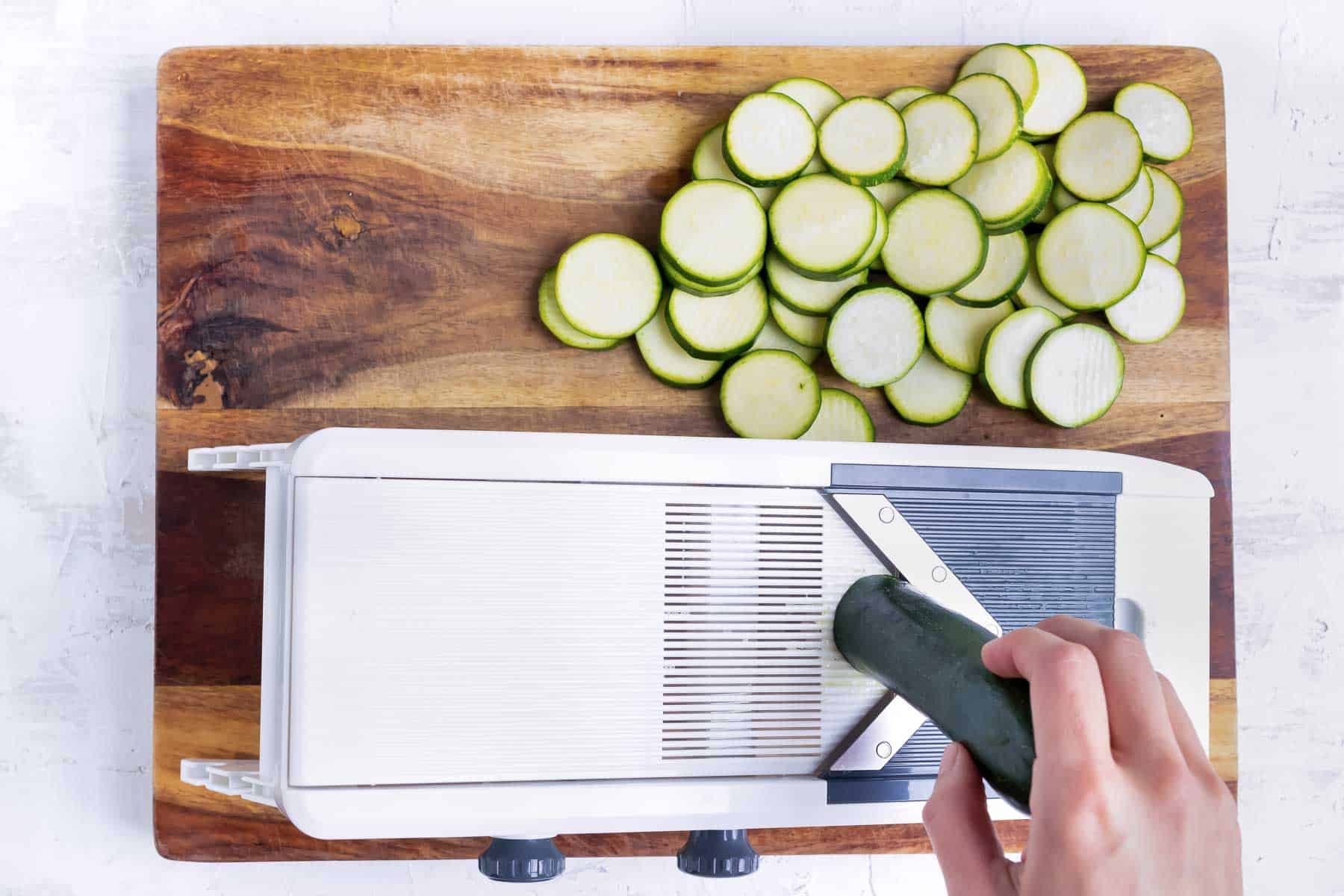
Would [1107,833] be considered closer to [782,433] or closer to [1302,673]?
[782,433]

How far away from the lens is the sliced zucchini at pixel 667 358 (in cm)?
121

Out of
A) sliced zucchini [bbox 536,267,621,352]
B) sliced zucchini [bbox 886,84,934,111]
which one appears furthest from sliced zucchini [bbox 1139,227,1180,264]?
sliced zucchini [bbox 536,267,621,352]

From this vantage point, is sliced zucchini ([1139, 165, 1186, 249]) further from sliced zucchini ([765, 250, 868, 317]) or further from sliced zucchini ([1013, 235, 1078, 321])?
sliced zucchini ([765, 250, 868, 317])

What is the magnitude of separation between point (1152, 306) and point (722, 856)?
0.84 metres

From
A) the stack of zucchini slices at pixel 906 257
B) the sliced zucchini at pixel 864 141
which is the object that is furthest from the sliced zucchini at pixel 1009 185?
the sliced zucchini at pixel 864 141

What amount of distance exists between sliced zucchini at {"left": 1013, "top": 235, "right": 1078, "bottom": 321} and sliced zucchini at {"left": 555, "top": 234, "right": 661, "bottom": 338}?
1.19 feet

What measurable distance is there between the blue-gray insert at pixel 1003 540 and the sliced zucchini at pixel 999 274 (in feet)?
0.87

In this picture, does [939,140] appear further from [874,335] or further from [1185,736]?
[1185,736]

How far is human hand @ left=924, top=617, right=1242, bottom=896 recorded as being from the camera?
53cm

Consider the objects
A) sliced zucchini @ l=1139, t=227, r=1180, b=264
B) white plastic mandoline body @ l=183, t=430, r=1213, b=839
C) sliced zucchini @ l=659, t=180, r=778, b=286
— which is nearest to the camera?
white plastic mandoline body @ l=183, t=430, r=1213, b=839

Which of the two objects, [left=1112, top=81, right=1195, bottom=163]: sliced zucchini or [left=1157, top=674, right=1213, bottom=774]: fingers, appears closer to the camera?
[left=1157, top=674, right=1213, bottom=774]: fingers

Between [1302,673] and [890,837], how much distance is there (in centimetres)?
61

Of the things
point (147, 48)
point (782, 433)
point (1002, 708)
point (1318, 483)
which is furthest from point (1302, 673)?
point (147, 48)

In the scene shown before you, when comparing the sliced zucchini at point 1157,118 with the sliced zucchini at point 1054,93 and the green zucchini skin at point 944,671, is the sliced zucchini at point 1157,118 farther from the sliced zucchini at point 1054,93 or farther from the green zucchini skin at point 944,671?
the green zucchini skin at point 944,671
